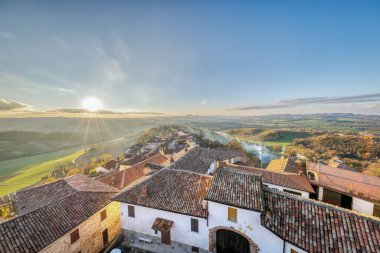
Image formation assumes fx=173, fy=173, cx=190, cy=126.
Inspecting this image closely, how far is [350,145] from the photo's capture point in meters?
52.8

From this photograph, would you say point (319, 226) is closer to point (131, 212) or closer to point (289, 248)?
point (289, 248)

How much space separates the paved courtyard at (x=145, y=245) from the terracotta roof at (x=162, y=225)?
1758 mm

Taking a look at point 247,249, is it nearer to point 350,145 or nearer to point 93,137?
point 350,145

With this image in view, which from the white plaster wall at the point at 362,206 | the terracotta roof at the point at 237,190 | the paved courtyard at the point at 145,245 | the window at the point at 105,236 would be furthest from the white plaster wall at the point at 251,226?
the white plaster wall at the point at 362,206

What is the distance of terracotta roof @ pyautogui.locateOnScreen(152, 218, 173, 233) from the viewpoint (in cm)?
1363

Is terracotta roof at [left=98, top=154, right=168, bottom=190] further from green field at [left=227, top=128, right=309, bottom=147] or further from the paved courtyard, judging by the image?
green field at [left=227, top=128, right=309, bottom=147]

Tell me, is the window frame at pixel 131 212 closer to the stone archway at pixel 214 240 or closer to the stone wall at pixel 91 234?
the stone wall at pixel 91 234

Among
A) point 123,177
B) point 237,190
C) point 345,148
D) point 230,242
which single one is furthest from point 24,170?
point 345,148

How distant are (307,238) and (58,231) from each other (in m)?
16.7

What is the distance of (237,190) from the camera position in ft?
42.7

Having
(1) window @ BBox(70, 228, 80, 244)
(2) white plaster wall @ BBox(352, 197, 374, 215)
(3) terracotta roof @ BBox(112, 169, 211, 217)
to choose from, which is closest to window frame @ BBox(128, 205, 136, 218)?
(3) terracotta roof @ BBox(112, 169, 211, 217)

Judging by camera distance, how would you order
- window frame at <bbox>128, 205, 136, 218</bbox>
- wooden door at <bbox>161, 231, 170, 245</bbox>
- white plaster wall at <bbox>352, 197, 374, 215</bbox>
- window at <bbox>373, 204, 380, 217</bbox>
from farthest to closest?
white plaster wall at <bbox>352, 197, 374, 215</bbox>, window at <bbox>373, 204, 380, 217</bbox>, window frame at <bbox>128, 205, 136, 218</bbox>, wooden door at <bbox>161, 231, 170, 245</bbox>

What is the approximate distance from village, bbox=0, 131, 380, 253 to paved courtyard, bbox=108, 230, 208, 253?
0.08 meters

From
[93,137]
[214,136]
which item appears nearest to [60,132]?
[93,137]
